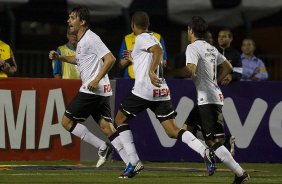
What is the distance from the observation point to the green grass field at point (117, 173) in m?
14.5

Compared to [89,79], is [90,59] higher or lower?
higher

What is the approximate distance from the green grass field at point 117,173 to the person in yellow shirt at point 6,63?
1625 millimetres

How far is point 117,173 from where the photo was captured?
1584cm

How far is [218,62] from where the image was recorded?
15.4 m

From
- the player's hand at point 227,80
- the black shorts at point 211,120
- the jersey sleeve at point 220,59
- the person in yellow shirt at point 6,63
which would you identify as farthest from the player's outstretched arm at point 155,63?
the person in yellow shirt at point 6,63

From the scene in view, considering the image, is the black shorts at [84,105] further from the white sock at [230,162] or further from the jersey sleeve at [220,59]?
the white sock at [230,162]

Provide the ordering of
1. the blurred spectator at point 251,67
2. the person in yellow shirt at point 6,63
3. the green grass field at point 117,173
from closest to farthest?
1. the green grass field at point 117,173
2. the person in yellow shirt at point 6,63
3. the blurred spectator at point 251,67

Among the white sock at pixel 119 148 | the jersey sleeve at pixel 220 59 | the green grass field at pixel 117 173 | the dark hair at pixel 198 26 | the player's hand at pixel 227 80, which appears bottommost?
the green grass field at pixel 117 173

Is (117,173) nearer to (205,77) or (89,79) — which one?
(89,79)

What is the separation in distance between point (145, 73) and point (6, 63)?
152 inches

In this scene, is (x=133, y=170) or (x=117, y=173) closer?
(x=133, y=170)

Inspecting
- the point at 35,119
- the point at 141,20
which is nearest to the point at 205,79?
the point at 141,20

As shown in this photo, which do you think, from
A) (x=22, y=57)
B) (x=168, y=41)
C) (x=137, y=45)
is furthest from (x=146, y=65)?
(x=168, y=41)

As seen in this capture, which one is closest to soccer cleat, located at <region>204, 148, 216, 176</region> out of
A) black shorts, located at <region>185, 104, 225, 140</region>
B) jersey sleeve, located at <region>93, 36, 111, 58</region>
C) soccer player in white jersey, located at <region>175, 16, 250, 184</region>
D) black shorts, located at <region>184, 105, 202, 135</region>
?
soccer player in white jersey, located at <region>175, 16, 250, 184</region>
